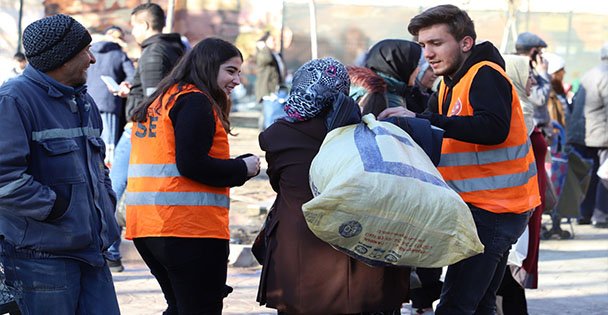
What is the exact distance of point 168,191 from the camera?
189 inches

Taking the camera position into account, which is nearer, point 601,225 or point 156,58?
point 156,58

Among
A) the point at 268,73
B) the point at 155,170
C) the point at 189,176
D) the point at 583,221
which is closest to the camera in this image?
the point at 189,176

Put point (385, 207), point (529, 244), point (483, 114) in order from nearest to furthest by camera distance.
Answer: point (385, 207), point (483, 114), point (529, 244)

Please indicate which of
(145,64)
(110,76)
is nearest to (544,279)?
(145,64)

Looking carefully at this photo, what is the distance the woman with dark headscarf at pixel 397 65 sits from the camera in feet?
19.7

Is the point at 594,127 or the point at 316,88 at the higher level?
the point at 316,88

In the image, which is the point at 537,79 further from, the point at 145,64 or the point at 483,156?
the point at 483,156

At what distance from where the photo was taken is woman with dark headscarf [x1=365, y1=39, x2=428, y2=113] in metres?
6.00

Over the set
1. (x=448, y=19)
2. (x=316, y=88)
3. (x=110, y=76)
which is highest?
(x=448, y=19)

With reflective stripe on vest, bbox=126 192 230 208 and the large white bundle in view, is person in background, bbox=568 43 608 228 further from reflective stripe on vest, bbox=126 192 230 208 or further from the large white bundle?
the large white bundle

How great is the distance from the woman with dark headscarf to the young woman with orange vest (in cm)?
138

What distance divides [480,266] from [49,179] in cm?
203

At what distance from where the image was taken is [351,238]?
3.63 meters

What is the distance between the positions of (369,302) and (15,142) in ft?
4.99
